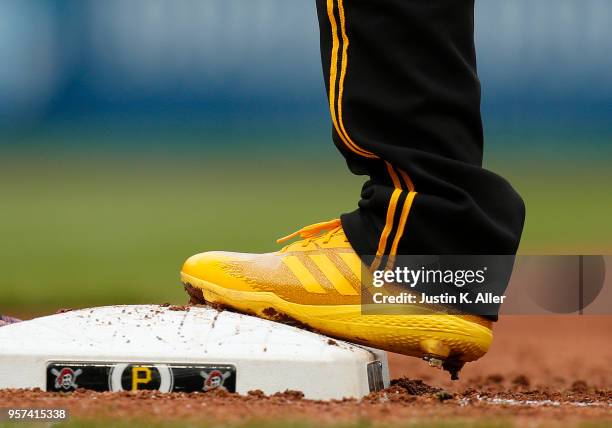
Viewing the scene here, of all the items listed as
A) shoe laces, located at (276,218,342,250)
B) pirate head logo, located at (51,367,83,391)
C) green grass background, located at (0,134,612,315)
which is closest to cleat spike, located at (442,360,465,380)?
shoe laces, located at (276,218,342,250)

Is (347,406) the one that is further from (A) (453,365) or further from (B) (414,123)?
(B) (414,123)

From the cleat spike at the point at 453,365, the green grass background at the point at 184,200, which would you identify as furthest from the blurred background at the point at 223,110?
the cleat spike at the point at 453,365

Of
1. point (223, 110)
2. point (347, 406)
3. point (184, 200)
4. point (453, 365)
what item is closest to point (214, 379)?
point (347, 406)

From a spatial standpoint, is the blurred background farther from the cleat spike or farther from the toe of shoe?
the cleat spike

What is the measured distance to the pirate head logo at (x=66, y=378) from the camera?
1.53 meters

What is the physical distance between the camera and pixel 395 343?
5.46 ft

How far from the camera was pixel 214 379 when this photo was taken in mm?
1524

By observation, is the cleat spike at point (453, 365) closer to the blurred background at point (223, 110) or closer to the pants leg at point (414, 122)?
the pants leg at point (414, 122)

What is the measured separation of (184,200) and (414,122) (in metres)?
5.77

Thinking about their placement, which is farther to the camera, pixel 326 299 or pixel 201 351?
pixel 326 299

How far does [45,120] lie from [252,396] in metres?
6.07

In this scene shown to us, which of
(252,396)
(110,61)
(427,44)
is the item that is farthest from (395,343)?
(110,61)

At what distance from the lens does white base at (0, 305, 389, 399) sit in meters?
1.53

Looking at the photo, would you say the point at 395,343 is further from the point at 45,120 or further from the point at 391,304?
the point at 45,120
